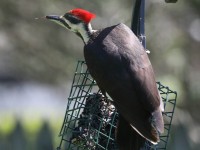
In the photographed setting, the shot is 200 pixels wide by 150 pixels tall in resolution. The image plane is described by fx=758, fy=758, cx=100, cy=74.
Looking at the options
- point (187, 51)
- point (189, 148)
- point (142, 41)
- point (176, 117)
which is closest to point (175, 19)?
point (187, 51)

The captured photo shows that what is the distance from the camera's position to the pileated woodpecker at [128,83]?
514 centimetres

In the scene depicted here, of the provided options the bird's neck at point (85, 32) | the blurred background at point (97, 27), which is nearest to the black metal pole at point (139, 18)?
the bird's neck at point (85, 32)

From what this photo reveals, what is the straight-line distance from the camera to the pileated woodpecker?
203 inches

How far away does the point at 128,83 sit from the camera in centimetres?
516

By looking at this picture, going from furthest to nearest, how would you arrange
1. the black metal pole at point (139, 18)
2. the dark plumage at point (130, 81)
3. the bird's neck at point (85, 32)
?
the bird's neck at point (85, 32) < the black metal pole at point (139, 18) < the dark plumage at point (130, 81)

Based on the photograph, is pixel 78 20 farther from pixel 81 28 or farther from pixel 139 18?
pixel 139 18

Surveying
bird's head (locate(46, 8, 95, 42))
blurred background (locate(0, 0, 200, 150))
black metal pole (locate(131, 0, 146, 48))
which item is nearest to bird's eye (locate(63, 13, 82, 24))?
bird's head (locate(46, 8, 95, 42))

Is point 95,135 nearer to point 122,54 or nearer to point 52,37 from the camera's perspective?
point 122,54

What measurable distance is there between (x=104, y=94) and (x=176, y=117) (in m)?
6.98

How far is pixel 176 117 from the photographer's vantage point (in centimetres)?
1216

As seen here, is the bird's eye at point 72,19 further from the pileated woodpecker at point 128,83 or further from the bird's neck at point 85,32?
the pileated woodpecker at point 128,83

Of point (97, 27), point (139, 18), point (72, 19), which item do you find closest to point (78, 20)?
point (72, 19)

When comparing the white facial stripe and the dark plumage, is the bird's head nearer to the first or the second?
the white facial stripe

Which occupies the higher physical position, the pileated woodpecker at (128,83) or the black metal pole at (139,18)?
the black metal pole at (139,18)
